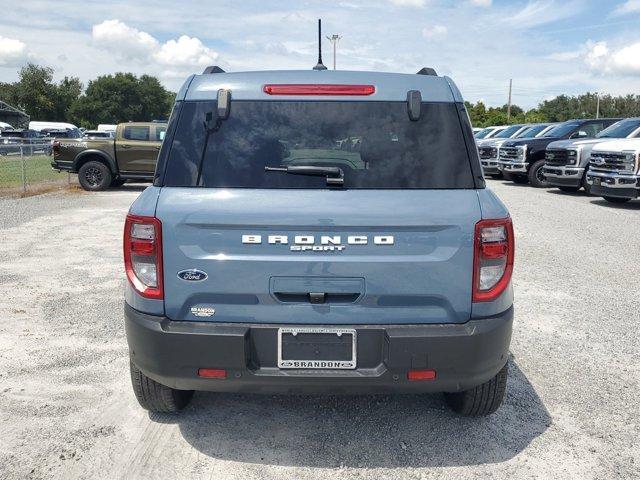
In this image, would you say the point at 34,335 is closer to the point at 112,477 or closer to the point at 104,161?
the point at 112,477

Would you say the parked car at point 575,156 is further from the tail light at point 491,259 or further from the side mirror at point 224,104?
the side mirror at point 224,104

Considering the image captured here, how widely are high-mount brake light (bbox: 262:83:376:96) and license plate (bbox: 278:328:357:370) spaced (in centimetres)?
117

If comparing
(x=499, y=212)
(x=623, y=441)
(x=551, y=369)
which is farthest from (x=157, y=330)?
(x=551, y=369)

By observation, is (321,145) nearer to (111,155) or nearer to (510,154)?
(111,155)

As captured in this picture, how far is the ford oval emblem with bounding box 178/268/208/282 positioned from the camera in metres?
2.85

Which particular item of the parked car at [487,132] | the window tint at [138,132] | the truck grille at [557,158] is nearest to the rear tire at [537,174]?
the truck grille at [557,158]

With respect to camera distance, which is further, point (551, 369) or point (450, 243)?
point (551, 369)

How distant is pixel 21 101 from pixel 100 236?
80.2 metres

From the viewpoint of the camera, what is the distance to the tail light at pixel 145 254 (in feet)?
9.41

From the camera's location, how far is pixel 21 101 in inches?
3127

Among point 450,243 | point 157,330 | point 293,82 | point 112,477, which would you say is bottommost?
point 112,477

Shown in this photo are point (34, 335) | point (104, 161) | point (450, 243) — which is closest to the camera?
point (450, 243)

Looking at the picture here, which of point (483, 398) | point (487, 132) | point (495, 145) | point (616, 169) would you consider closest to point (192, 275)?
point (483, 398)

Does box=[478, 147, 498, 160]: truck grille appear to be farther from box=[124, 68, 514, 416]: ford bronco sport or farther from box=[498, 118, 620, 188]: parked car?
box=[124, 68, 514, 416]: ford bronco sport
